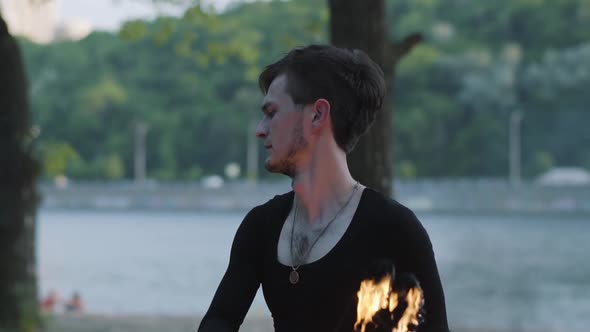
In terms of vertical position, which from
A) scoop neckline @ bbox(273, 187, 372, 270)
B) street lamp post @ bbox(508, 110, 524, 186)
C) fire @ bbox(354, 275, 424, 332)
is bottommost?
street lamp post @ bbox(508, 110, 524, 186)

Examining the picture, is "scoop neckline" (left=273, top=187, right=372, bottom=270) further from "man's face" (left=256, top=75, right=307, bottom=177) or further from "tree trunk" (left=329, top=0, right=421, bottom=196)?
"tree trunk" (left=329, top=0, right=421, bottom=196)

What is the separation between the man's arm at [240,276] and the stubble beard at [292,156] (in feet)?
0.49

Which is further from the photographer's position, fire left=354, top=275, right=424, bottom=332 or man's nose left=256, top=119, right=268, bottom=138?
man's nose left=256, top=119, right=268, bottom=138

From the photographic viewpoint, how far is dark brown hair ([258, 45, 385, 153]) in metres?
2.37

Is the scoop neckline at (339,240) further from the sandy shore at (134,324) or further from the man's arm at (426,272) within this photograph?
the sandy shore at (134,324)

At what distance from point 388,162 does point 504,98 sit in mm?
Answer: 85575

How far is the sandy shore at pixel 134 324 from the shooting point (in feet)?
41.4

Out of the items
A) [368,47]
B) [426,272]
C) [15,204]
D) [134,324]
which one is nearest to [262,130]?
A: [426,272]

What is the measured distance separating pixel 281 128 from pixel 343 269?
32cm

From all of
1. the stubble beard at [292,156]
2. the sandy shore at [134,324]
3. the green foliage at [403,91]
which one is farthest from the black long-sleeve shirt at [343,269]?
the green foliage at [403,91]

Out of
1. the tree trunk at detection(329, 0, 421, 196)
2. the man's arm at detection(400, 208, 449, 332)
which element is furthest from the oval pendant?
the tree trunk at detection(329, 0, 421, 196)

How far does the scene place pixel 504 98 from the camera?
91250 millimetres

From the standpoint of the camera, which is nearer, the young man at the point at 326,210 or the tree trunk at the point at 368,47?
the young man at the point at 326,210

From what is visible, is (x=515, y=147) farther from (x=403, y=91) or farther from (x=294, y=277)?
(x=294, y=277)
